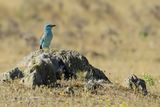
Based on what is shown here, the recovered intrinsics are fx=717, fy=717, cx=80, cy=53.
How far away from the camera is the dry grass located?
27.1 meters

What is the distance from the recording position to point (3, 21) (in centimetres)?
3158

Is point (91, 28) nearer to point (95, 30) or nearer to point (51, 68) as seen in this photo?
point (95, 30)

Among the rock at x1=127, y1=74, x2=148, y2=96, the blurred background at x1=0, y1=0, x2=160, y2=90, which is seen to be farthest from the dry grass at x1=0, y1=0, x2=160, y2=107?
the rock at x1=127, y1=74, x2=148, y2=96

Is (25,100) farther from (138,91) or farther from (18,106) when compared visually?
(138,91)

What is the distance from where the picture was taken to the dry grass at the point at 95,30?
27.1 metres

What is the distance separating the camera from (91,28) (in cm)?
3173

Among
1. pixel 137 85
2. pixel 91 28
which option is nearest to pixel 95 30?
pixel 91 28

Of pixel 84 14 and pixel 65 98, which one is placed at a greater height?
pixel 84 14

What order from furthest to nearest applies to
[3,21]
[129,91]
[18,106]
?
[3,21], [129,91], [18,106]

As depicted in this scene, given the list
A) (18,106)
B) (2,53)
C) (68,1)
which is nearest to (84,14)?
(68,1)

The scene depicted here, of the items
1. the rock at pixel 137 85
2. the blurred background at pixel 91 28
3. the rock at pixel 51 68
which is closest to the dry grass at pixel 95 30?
the blurred background at pixel 91 28

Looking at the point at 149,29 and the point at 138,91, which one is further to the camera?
the point at 149,29

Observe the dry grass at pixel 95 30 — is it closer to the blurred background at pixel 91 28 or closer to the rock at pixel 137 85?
the blurred background at pixel 91 28

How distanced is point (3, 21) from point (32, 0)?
2861mm
